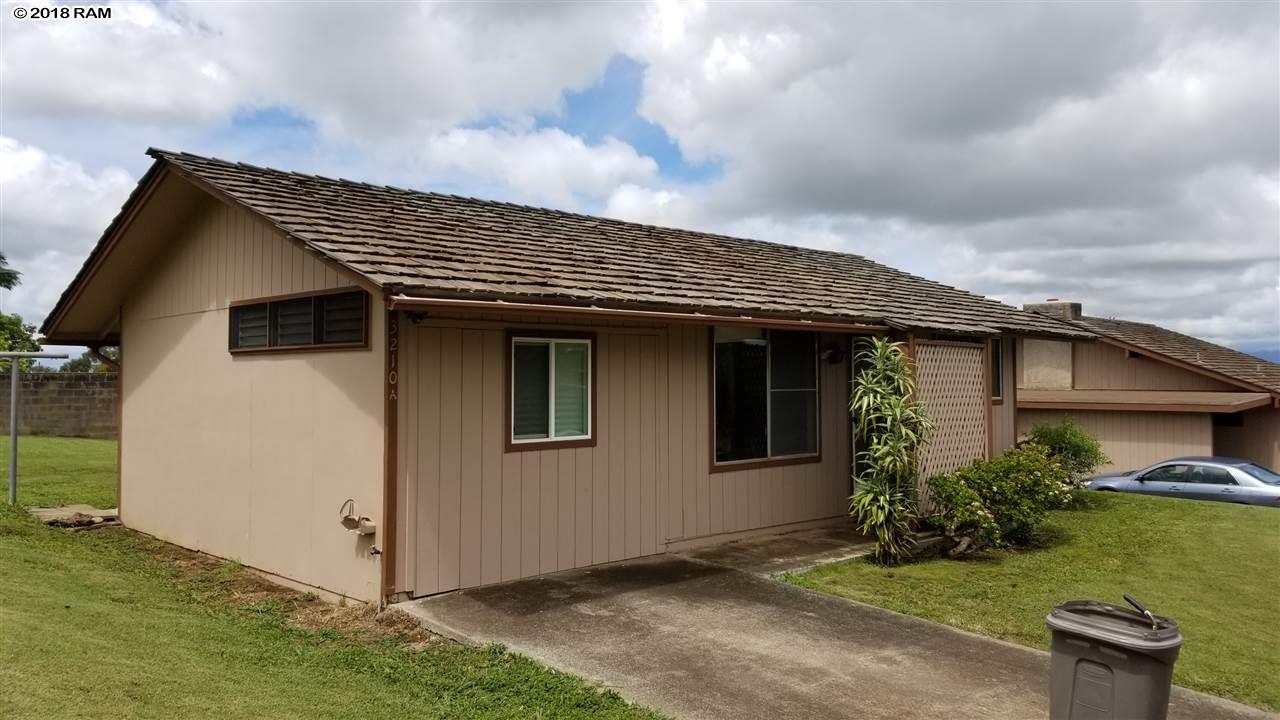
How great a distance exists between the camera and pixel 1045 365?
2570 centimetres

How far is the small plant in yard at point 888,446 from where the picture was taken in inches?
369

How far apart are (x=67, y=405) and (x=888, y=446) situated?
21.2 metres

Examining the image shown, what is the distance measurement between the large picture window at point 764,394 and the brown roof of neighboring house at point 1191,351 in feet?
43.7

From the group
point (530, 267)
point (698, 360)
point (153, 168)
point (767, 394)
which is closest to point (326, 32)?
point (153, 168)

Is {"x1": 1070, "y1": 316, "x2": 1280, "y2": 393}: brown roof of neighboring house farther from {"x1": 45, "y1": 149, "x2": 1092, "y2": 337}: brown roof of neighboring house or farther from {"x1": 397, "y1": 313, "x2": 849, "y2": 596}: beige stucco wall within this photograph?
{"x1": 397, "y1": 313, "x2": 849, "y2": 596}: beige stucco wall

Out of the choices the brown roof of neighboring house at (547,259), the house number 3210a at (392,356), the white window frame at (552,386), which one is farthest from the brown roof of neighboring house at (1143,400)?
the house number 3210a at (392,356)

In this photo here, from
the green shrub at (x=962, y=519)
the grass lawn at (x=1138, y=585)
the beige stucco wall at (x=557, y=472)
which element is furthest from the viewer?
the green shrub at (x=962, y=519)

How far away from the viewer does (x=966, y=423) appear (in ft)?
38.3

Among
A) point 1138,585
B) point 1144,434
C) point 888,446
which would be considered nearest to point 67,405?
point 888,446

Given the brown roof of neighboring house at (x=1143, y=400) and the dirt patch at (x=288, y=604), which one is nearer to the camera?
the dirt patch at (x=288, y=604)

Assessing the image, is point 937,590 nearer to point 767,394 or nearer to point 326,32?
point 767,394

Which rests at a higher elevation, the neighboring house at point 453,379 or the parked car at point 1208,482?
the neighboring house at point 453,379

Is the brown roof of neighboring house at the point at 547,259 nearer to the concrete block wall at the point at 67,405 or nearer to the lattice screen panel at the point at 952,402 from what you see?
the lattice screen panel at the point at 952,402

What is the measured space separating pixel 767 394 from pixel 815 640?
4459mm
